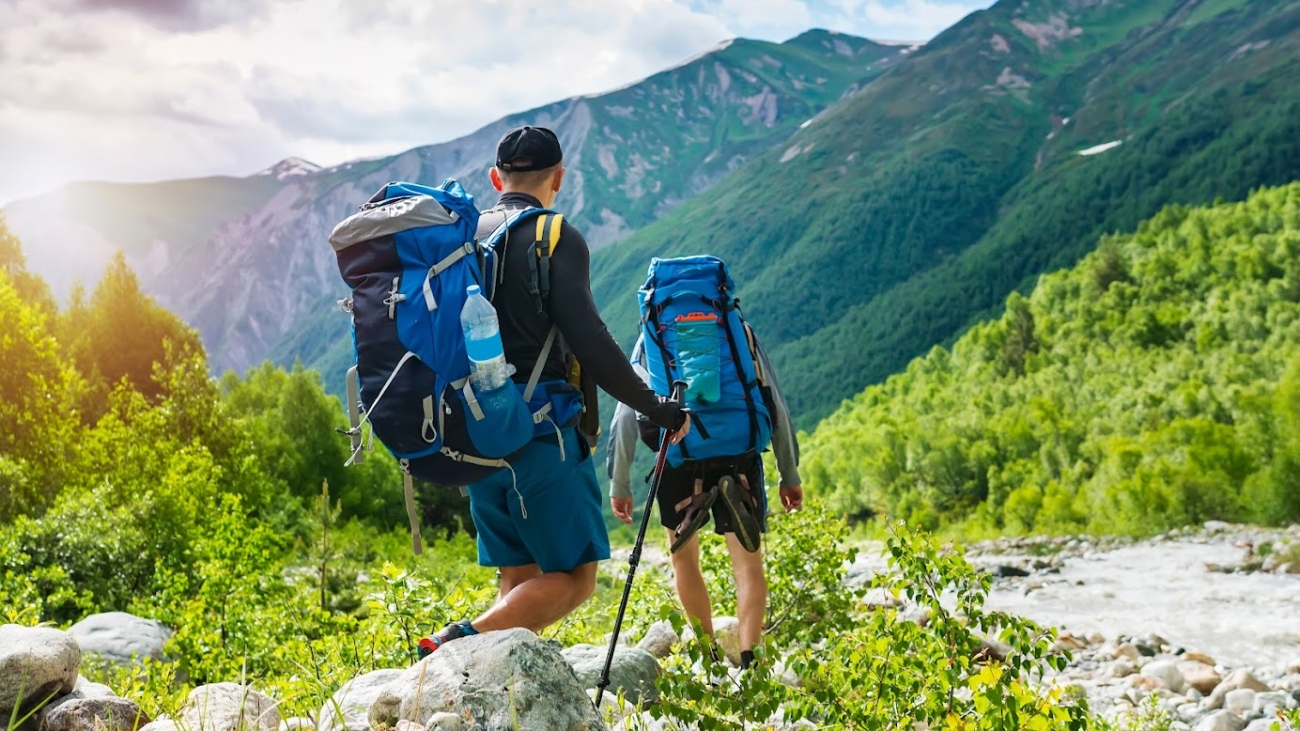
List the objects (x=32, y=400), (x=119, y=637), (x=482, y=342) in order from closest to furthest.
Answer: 1. (x=482, y=342)
2. (x=119, y=637)
3. (x=32, y=400)

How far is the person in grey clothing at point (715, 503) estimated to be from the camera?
5.68 meters

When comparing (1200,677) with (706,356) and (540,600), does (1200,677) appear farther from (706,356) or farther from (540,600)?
(540,600)

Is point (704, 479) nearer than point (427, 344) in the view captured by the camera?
No

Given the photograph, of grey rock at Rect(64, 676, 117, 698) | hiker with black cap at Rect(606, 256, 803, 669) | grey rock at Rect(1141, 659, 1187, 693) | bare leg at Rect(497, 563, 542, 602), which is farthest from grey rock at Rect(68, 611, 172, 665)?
grey rock at Rect(1141, 659, 1187, 693)

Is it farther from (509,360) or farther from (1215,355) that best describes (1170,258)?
(509,360)

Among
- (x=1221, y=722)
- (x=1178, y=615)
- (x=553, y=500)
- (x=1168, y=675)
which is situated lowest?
(x=1178, y=615)

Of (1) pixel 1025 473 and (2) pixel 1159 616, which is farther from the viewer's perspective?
(1) pixel 1025 473

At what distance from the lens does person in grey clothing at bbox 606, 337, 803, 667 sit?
568cm

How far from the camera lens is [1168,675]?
8195 mm

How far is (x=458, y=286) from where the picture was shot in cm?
347

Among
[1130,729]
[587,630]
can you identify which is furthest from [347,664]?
[1130,729]

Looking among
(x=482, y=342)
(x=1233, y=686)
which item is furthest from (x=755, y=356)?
(x=1233, y=686)

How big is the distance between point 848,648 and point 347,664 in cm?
316

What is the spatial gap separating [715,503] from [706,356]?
33.7 inches
